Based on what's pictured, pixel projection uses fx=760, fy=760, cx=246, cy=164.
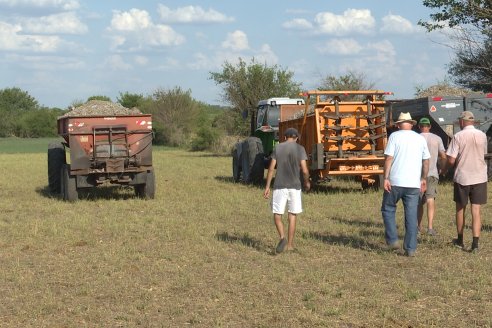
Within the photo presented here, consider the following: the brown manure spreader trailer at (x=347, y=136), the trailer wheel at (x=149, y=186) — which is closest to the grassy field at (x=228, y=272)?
the brown manure spreader trailer at (x=347, y=136)

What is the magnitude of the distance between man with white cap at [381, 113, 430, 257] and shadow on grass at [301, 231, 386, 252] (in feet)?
1.87

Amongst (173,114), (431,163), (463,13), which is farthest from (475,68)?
(173,114)

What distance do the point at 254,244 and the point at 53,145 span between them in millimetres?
9250

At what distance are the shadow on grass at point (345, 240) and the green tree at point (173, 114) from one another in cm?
4719

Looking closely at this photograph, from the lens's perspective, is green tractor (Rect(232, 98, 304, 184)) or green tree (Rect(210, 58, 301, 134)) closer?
green tractor (Rect(232, 98, 304, 184))

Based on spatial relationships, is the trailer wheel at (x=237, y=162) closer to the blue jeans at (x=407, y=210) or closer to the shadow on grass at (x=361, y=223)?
the shadow on grass at (x=361, y=223)

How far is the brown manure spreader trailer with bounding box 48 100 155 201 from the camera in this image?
15.3 metres

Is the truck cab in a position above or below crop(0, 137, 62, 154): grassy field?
above

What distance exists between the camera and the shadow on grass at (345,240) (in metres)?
9.66

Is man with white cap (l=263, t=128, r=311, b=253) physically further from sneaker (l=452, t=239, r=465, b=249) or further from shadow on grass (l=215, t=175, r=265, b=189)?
shadow on grass (l=215, t=175, r=265, b=189)

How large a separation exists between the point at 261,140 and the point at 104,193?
15.2ft

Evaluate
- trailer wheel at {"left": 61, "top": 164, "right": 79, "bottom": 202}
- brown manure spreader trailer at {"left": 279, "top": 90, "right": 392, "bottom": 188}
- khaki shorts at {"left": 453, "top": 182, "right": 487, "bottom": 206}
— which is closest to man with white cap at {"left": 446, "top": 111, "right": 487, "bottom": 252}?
khaki shorts at {"left": 453, "top": 182, "right": 487, "bottom": 206}

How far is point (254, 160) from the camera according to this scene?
1872cm

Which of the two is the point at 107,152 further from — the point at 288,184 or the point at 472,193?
the point at 472,193
